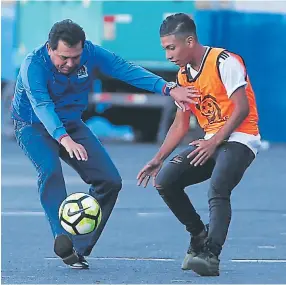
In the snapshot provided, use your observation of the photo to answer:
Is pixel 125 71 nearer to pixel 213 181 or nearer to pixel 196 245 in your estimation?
pixel 213 181

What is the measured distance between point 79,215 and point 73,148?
1.61 ft

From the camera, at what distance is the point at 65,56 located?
26.3 ft

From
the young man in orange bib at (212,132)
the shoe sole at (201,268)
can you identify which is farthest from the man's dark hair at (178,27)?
the shoe sole at (201,268)

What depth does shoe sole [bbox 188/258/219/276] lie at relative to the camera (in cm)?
777

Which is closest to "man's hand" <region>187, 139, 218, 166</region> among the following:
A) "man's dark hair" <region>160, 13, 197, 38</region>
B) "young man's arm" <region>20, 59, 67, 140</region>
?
"man's dark hair" <region>160, 13, 197, 38</region>

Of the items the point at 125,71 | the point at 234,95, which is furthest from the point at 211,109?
the point at 125,71

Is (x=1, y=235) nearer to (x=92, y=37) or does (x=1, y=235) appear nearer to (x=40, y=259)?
(x=40, y=259)

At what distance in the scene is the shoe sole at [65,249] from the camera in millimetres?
8148

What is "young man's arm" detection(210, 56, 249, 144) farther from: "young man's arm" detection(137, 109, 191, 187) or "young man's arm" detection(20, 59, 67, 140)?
"young man's arm" detection(20, 59, 67, 140)

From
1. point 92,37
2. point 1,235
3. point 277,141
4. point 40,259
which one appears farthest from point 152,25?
point 40,259

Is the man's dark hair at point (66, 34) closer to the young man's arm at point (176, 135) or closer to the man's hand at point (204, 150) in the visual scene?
the young man's arm at point (176, 135)

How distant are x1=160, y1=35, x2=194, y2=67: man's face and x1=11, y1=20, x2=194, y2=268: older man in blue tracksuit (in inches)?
9.3

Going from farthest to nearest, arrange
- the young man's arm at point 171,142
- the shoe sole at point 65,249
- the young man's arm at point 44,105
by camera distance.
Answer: the young man's arm at point 171,142 → the shoe sole at point 65,249 → the young man's arm at point 44,105

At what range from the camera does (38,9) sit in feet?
73.8
